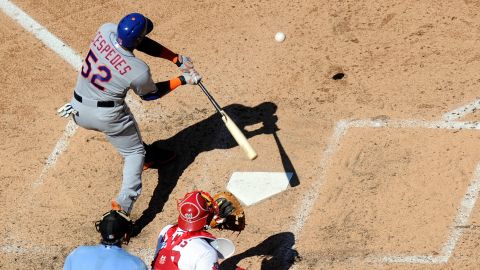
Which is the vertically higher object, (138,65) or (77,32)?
(138,65)

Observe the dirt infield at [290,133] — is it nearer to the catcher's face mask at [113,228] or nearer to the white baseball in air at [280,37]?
the white baseball in air at [280,37]

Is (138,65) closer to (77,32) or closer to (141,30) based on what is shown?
(141,30)

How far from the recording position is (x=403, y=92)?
9.41 meters

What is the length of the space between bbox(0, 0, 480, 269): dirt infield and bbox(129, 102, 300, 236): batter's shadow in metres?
0.02

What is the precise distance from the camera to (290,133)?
9.22 metres

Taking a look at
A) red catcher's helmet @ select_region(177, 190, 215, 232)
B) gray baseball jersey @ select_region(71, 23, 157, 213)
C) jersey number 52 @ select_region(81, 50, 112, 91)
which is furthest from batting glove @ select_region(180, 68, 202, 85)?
red catcher's helmet @ select_region(177, 190, 215, 232)

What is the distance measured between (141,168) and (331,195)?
2.04m

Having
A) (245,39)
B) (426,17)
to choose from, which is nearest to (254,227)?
(245,39)

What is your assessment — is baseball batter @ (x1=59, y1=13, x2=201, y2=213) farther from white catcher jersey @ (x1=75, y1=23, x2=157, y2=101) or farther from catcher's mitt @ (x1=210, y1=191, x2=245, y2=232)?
catcher's mitt @ (x1=210, y1=191, x2=245, y2=232)

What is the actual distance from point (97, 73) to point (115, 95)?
0.97 feet

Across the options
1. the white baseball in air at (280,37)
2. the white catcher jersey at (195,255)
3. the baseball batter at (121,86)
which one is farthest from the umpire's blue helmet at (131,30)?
the white baseball in air at (280,37)

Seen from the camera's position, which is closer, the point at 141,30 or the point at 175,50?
the point at 141,30

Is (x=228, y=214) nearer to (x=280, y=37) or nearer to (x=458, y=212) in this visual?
(x=458, y=212)

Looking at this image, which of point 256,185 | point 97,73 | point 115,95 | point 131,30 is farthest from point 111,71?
point 256,185
